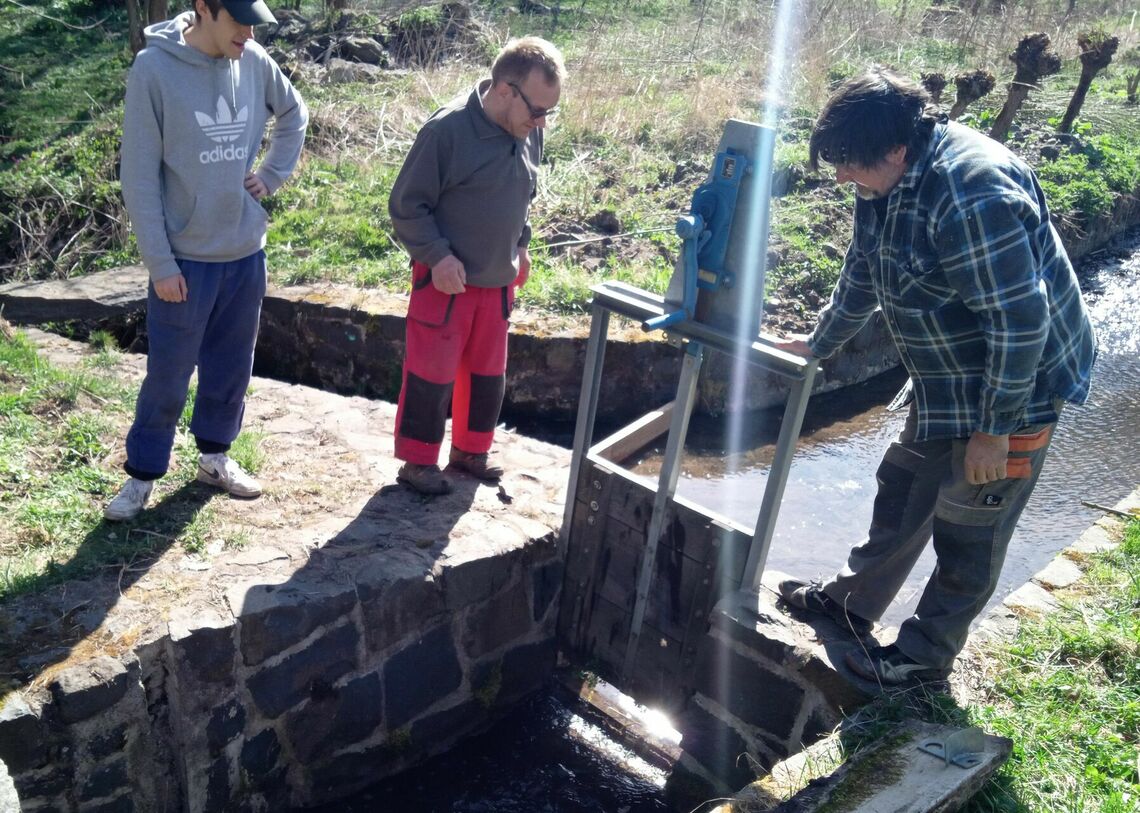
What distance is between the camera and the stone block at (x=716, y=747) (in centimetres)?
371

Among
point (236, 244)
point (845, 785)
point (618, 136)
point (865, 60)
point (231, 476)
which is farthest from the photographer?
point (865, 60)

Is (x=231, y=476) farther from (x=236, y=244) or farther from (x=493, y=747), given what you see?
(x=493, y=747)

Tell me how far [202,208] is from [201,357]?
656 millimetres

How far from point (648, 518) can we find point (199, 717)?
183 centimetres

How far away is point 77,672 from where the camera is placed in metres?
2.96

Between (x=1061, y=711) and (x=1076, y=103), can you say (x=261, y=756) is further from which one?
(x=1076, y=103)

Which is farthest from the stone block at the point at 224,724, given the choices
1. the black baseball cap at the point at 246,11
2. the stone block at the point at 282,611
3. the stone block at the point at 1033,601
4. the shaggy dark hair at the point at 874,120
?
the stone block at the point at 1033,601

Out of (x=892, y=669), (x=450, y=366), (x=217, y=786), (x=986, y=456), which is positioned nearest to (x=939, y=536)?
(x=986, y=456)

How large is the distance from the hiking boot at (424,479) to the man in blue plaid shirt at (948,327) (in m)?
1.64

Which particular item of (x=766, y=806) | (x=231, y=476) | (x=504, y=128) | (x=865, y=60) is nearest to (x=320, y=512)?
(x=231, y=476)

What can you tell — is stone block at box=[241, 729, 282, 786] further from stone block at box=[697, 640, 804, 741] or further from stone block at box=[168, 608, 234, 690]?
stone block at box=[697, 640, 804, 741]

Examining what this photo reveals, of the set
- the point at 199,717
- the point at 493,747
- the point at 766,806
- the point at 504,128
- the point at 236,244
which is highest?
the point at 504,128

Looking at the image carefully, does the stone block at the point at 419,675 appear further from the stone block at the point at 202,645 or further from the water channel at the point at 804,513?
the stone block at the point at 202,645

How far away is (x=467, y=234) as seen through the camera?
386 centimetres
